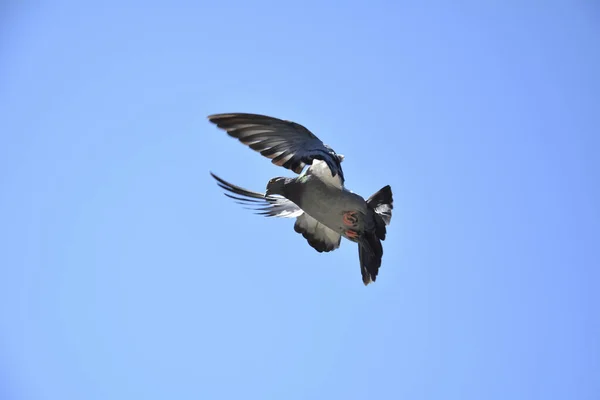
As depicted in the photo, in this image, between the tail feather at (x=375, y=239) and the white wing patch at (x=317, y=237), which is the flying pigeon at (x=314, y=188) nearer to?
the tail feather at (x=375, y=239)

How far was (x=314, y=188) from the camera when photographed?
10.3 meters

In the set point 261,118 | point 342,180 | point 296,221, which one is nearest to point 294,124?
point 261,118

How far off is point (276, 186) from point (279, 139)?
1088 millimetres

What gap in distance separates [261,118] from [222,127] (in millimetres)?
541

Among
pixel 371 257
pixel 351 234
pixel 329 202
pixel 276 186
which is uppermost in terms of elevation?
pixel 276 186

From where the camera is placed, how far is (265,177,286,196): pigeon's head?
10.6 metres

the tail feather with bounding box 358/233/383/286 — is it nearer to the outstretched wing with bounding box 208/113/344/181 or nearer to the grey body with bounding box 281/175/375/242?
the grey body with bounding box 281/175/375/242

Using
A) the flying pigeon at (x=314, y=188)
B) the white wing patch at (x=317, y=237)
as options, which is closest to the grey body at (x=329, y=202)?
the flying pigeon at (x=314, y=188)

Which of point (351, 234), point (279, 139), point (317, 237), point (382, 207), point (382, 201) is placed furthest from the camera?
point (317, 237)

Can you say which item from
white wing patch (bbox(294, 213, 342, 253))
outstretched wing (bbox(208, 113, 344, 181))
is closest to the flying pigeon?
outstretched wing (bbox(208, 113, 344, 181))

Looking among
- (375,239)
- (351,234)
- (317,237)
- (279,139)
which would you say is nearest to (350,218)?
(351,234)

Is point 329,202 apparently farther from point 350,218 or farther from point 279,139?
point 279,139

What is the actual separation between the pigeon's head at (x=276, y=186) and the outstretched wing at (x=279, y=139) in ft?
3.10

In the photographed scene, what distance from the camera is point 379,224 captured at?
34.0 feet
